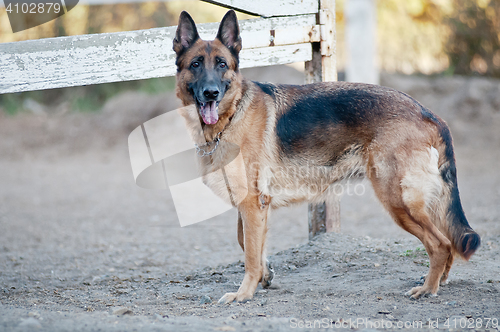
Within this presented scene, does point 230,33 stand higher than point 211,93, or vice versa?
point 230,33

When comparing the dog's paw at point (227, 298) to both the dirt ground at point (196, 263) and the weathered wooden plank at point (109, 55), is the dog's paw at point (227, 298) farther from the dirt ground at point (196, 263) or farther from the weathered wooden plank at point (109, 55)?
the weathered wooden plank at point (109, 55)

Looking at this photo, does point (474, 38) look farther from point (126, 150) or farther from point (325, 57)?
point (325, 57)

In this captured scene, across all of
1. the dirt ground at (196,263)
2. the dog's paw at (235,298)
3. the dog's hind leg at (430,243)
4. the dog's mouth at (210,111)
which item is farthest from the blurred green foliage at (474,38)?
the dog's paw at (235,298)

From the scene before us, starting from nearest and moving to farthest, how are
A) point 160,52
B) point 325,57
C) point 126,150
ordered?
1. point 160,52
2. point 325,57
3. point 126,150

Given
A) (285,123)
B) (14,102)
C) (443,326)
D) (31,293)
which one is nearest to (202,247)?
(31,293)

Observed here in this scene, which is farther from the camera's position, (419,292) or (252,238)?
(252,238)

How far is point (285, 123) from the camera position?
3.61 meters

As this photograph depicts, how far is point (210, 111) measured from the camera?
3.46m

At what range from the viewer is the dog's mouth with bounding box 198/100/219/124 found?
3.46m

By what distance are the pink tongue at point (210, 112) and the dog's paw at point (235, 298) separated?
1344mm

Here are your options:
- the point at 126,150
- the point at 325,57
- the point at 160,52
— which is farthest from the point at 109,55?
the point at 126,150

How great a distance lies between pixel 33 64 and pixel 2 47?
0.81 ft

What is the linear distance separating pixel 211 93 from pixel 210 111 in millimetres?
162

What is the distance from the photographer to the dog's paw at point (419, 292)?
3344 millimetres
